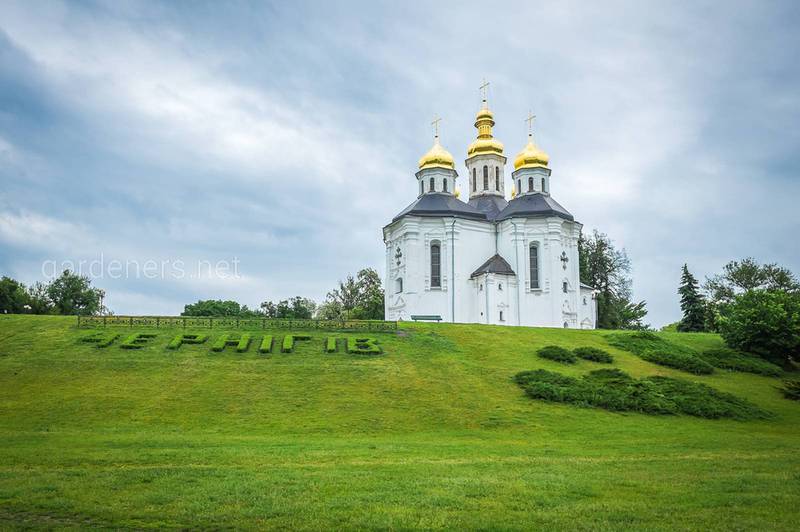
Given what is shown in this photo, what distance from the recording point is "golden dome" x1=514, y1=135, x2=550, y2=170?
5328cm

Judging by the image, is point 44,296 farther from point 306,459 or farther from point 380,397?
point 306,459

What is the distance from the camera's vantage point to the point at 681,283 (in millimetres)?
51875

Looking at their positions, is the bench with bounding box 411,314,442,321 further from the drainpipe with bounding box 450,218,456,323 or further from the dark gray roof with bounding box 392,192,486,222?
the dark gray roof with bounding box 392,192,486,222

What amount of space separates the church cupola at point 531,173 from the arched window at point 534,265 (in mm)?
5764

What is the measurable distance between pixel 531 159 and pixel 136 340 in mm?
34190

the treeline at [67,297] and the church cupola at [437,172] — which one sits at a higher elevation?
the church cupola at [437,172]

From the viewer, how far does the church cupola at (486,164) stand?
185 feet

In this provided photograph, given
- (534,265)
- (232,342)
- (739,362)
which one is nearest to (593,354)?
(739,362)

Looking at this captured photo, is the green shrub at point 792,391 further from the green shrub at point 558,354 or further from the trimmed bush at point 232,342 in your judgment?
the trimmed bush at point 232,342

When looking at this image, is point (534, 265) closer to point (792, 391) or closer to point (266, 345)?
point (792, 391)

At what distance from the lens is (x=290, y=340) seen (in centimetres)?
3066

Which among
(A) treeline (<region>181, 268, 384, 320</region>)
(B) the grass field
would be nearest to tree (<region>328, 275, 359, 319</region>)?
(A) treeline (<region>181, 268, 384, 320</region>)

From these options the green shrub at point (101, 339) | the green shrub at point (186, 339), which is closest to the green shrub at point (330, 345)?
the green shrub at point (186, 339)

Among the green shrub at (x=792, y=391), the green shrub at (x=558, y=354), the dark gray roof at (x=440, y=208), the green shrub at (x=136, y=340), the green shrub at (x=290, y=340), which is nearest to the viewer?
the green shrub at (x=792, y=391)
